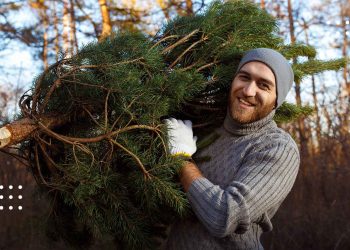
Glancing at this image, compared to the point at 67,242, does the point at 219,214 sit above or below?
above

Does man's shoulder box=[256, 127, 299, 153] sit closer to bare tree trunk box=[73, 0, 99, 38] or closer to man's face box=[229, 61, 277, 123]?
man's face box=[229, 61, 277, 123]

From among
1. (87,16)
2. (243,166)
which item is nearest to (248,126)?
(243,166)

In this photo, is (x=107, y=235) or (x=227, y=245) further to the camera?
(x=107, y=235)

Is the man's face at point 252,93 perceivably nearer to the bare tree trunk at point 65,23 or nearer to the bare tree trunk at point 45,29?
the bare tree trunk at point 65,23

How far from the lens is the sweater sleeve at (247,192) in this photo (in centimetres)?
173

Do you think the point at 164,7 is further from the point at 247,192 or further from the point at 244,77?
the point at 247,192

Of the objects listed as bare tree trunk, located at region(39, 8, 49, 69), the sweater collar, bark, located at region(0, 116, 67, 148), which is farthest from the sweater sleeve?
bare tree trunk, located at region(39, 8, 49, 69)

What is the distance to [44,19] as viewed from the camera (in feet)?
34.4

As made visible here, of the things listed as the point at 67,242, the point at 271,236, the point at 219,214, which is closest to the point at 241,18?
the point at 219,214

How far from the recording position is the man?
1761 mm

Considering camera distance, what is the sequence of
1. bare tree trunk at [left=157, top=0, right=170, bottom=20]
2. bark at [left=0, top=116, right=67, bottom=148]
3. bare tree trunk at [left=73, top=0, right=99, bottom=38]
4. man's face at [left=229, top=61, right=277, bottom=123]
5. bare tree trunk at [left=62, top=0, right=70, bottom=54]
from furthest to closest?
bare tree trunk at [left=62, top=0, right=70, bottom=54] < bare tree trunk at [left=73, top=0, right=99, bottom=38] < bare tree trunk at [left=157, top=0, right=170, bottom=20] < man's face at [left=229, top=61, right=277, bottom=123] < bark at [left=0, top=116, right=67, bottom=148]

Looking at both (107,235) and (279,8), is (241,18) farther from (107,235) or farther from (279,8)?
(279,8)

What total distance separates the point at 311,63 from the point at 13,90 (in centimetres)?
510

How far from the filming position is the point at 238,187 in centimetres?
177
